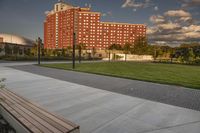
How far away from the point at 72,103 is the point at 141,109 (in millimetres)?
2286

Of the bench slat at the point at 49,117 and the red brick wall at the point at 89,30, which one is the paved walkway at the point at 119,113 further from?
the red brick wall at the point at 89,30

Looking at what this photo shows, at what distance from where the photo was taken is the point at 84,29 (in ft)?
433

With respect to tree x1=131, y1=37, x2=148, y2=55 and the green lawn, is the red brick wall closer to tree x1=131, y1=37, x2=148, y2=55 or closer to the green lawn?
tree x1=131, y1=37, x2=148, y2=55

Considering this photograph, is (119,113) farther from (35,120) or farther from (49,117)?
(35,120)

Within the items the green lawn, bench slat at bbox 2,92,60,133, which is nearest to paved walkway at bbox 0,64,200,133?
bench slat at bbox 2,92,60,133

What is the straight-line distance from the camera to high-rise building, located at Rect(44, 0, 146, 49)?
131m

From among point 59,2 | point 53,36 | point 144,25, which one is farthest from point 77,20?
point 144,25

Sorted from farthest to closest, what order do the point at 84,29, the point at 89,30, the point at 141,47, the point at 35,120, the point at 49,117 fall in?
the point at 89,30, the point at 84,29, the point at 141,47, the point at 49,117, the point at 35,120

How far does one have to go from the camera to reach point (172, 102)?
7.02 metres

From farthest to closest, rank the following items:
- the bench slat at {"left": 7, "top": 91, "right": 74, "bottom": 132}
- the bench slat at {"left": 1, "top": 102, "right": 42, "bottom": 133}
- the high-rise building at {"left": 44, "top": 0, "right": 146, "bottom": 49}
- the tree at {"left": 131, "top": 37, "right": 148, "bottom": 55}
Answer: the high-rise building at {"left": 44, "top": 0, "right": 146, "bottom": 49} < the tree at {"left": 131, "top": 37, "right": 148, "bottom": 55} < the bench slat at {"left": 7, "top": 91, "right": 74, "bottom": 132} < the bench slat at {"left": 1, "top": 102, "right": 42, "bottom": 133}

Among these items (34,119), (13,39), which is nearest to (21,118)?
(34,119)

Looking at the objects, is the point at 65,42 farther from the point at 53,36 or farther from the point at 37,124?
the point at 37,124

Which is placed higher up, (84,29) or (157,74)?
(84,29)

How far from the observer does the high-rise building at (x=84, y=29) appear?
431 ft
